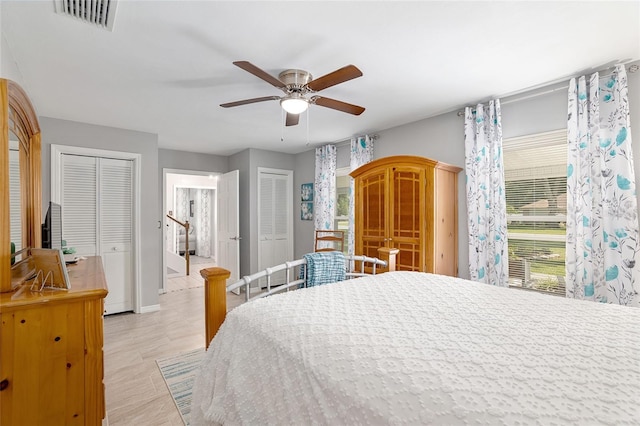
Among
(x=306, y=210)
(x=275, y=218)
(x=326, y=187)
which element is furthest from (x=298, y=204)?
(x=326, y=187)

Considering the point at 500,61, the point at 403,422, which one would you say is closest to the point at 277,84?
the point at 500,61

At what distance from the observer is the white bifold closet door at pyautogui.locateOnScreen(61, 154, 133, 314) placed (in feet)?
12.2

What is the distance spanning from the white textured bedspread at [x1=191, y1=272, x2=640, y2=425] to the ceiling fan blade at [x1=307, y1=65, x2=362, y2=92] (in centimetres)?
132

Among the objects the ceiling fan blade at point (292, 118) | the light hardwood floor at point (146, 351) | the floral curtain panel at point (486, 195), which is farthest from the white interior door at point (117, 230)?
the floral curtain panel at point (486, 195)

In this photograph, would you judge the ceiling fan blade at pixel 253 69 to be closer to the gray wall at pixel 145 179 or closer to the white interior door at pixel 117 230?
the gray wall at pixel 145 179

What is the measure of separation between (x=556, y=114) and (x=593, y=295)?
151 centimetres

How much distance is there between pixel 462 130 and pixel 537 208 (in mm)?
1066

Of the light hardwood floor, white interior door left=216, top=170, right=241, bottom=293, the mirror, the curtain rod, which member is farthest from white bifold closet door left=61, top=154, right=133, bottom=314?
the curtain rod

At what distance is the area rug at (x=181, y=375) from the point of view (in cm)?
214

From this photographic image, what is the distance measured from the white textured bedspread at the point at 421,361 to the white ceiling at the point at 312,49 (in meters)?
1.56

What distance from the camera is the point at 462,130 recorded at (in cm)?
331

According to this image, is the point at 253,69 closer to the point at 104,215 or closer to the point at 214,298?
the point at 214,298

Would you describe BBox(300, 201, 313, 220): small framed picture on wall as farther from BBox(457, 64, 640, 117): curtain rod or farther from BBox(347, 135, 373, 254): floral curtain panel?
BBox(457, 64, 640, 117): curtain rod

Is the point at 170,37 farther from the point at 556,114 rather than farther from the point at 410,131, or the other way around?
the point at 556,114
